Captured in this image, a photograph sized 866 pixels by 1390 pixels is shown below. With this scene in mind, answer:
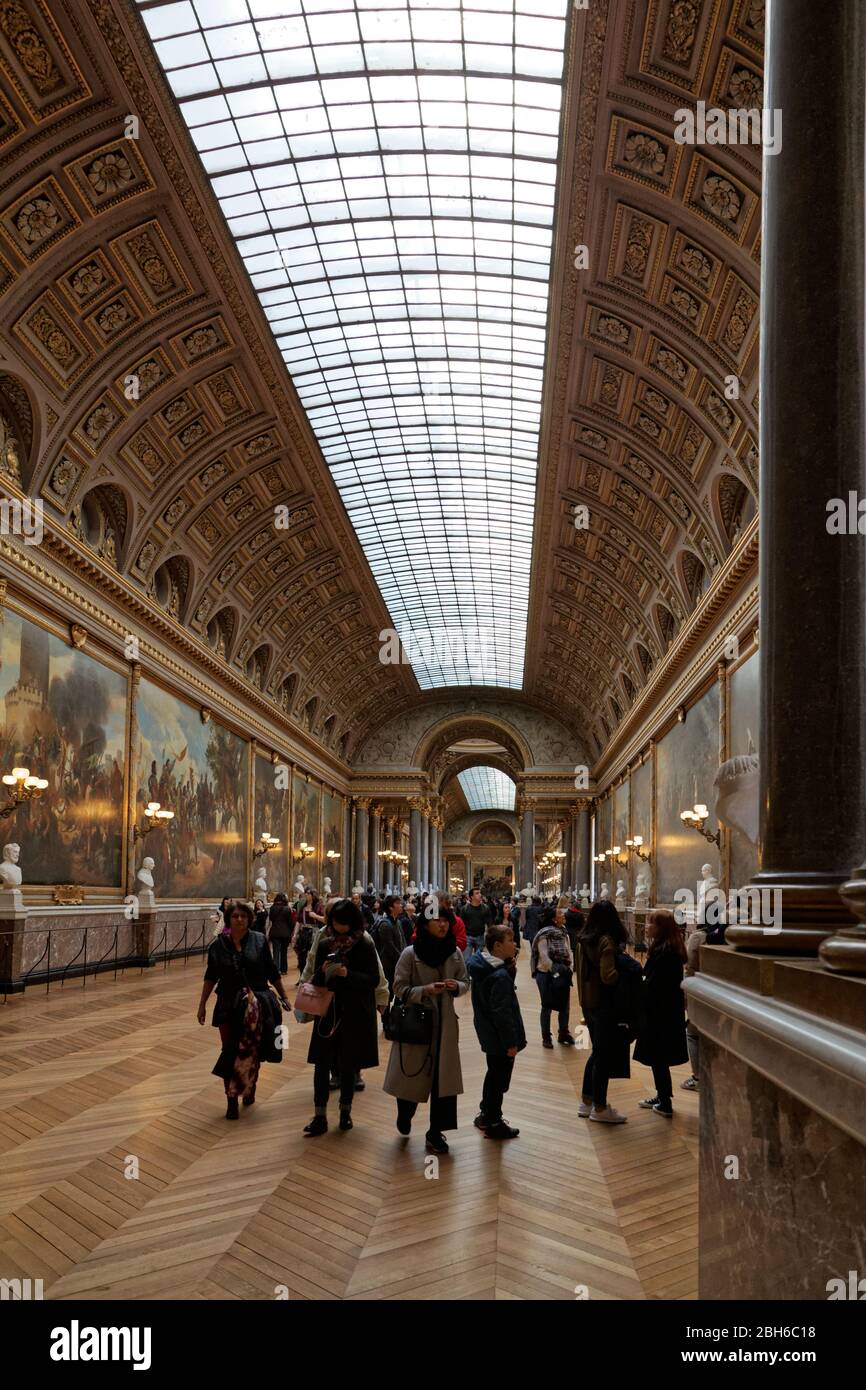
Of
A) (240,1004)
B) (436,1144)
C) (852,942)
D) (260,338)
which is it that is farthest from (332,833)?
(852,942)

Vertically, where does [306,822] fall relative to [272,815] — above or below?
below

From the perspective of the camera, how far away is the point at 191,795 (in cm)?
2558

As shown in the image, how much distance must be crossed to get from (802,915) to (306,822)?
3682 cm

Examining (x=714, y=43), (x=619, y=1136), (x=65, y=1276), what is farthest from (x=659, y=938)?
(x=714, y=43)

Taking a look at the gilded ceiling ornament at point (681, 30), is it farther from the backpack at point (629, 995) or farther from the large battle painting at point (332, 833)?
the large battle painting at point (332, 833)

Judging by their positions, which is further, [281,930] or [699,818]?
[699,818]

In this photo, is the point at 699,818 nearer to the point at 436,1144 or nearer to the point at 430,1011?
the point at 430,1011

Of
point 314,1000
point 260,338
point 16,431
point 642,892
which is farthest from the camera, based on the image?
point 642,892

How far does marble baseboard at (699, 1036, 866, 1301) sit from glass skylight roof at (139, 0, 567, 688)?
14445 mm

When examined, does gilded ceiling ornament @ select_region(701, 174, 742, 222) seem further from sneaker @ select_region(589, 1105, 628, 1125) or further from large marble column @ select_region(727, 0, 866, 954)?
sneaker @ select_region(589, 1105, 628, 1125)

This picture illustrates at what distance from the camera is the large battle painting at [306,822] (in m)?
37.4

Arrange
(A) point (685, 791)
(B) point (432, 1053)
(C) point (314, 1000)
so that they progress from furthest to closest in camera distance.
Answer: (A) point (685, 791) < (C) point (314, 1000) < (B) point (432, 1053)

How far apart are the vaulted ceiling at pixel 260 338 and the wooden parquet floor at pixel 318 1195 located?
11569 millimetres

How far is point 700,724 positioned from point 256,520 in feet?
39.5
